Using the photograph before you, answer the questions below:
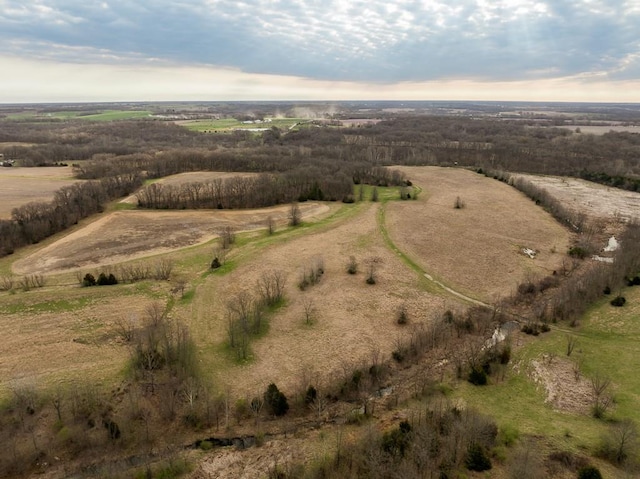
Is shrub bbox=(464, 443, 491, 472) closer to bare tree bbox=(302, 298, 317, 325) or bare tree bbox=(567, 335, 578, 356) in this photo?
bare tree bbox=(567, 335, 578, 356)

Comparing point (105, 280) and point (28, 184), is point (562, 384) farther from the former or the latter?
point (28, 184)

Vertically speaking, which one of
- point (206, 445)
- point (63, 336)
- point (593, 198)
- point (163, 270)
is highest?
point (593, 198)

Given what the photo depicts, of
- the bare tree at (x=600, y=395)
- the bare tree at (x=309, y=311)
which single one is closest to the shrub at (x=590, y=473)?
the bare tree at (x=600, y=395)

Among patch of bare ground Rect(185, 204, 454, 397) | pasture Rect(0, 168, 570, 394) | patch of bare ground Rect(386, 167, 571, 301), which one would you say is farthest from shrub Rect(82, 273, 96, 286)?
patch of bare ground Rect(386, 167, 571, 301)

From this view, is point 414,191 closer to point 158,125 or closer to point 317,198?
point 317,198

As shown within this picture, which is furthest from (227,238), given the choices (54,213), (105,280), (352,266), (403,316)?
(403,316)
